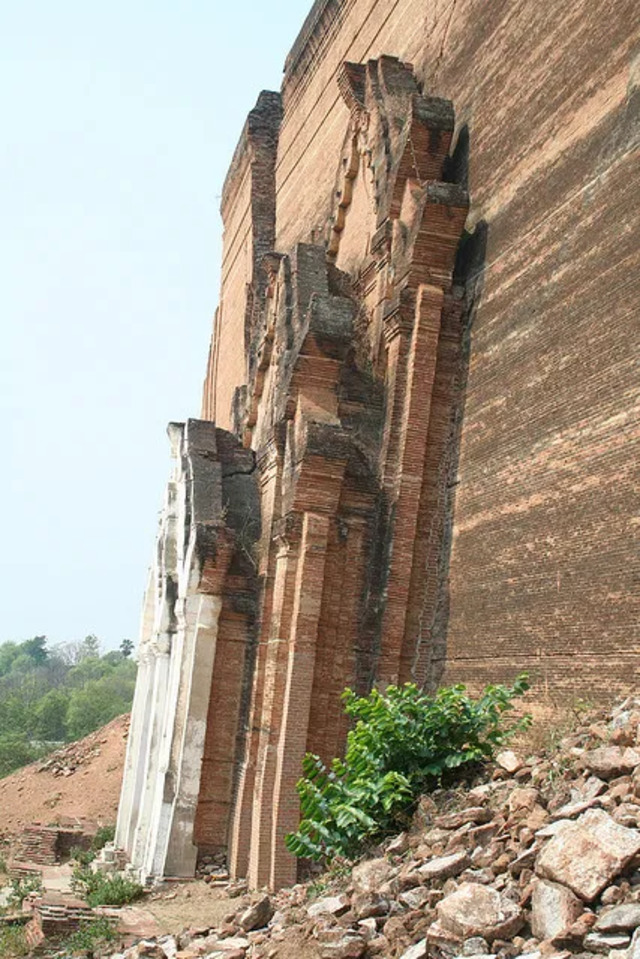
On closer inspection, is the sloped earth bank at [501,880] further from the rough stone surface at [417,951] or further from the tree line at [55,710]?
the tree line at [55,710]

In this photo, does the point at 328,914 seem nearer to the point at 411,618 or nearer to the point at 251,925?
the point at 251,925

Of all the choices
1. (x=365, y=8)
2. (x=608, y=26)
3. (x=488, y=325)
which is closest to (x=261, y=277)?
(x=365, y=8)

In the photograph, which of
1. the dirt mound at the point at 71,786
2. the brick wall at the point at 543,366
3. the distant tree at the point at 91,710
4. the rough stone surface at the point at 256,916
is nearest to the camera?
the rough stone surface at the point at 256,916

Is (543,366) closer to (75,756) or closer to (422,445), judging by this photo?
(422,445)

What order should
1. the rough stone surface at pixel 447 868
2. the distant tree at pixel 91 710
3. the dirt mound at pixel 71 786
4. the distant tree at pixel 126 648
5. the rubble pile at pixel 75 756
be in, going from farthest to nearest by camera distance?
the distant tree at pixel 126 648 < the distant tree at pixel 91 710 < the rubble pile at pixel 75 756 < the dirt mound at pixel 71 786 < the rough stone surface at pixel 447 868

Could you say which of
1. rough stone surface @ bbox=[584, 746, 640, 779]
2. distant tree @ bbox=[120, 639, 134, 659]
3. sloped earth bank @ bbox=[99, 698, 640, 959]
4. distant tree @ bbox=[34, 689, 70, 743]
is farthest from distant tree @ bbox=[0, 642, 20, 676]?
rough stone surface @ bbox=[584, 746, 640, 779]

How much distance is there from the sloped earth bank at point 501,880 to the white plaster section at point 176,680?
3.34 m

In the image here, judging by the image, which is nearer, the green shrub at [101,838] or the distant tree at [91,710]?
the green shrub at [101,838]

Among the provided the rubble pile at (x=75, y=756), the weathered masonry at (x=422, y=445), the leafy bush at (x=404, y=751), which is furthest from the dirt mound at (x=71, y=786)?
the leafy bush at (x=404, y=751)

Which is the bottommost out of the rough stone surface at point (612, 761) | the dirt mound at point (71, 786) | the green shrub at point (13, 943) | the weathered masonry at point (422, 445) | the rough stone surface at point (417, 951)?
the dirt mound at point (71, 786)

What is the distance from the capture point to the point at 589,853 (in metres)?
4.98

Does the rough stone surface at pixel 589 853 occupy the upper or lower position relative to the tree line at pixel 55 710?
upper

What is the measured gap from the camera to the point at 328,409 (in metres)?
11.4

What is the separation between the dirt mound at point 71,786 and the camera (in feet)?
65.9
